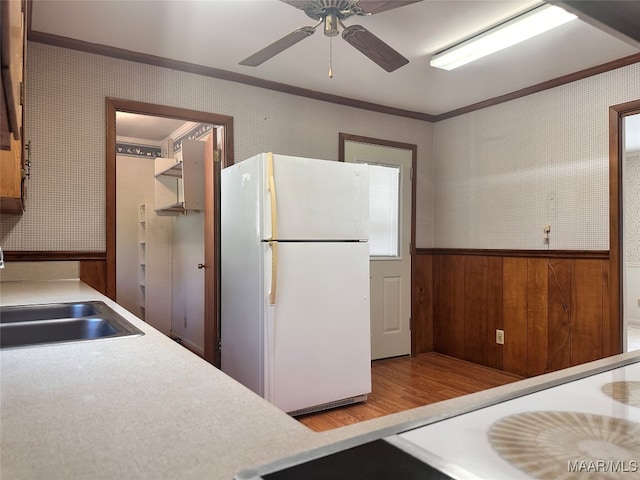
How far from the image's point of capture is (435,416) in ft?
2.10

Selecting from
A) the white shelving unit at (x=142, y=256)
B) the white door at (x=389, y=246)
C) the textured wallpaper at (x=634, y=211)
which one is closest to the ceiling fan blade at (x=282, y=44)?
the white door at (x=389, y=246)

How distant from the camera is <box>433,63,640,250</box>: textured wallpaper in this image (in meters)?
3.10

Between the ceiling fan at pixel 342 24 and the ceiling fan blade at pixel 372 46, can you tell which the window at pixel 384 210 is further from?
the ceiling fan at pixel 342 24

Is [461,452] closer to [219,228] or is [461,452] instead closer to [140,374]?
[140,374]

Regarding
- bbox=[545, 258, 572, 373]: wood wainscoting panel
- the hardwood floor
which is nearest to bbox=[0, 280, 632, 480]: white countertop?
the hardwood floor

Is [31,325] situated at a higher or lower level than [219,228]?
lower

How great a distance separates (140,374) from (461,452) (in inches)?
22.1

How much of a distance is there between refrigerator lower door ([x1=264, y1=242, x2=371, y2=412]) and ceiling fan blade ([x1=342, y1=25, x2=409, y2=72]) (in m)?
1.10

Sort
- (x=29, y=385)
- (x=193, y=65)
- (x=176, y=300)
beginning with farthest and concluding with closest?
(x=176, y=300) → (x=193, y=65) → (x=29, y=385)

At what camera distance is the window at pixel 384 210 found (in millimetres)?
4070

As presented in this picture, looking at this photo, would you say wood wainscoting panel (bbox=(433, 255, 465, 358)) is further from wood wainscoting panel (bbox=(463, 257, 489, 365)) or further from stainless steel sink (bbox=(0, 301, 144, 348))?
stainless steel sink (bbox=(0, 301, 144, 348))

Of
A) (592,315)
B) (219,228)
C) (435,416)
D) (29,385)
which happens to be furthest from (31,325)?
(592,315)

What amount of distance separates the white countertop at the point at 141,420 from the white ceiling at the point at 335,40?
A: 201 cm

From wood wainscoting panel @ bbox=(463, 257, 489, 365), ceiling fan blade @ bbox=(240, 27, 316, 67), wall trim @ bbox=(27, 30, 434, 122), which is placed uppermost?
wall trim @ bbox=(27, 30, 434, 122)
